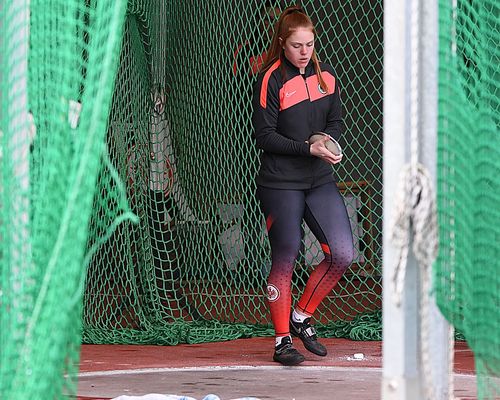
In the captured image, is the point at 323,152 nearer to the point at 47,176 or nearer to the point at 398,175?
the point at 47,176

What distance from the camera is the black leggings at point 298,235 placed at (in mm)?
6184

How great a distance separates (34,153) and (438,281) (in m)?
1.31

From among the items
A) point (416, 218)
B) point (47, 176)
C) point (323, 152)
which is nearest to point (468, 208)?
point (416, 218)

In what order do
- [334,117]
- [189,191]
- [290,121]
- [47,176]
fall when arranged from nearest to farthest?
Result: 1. [47,176]
2. [290,121]
3. [334,117]
4. [189,191]

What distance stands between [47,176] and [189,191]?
5.37 meters

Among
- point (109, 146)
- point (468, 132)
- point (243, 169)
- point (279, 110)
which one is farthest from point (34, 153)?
point (243, 169)

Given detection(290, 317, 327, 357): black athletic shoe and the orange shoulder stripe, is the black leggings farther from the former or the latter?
the orange shoulder stripe

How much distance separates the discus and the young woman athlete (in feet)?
0.11

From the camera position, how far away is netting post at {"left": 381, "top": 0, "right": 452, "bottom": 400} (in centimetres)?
256

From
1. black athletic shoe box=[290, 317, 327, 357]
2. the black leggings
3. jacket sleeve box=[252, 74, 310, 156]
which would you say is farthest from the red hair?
black athletic shoe box=[290, 317, 327, 357]

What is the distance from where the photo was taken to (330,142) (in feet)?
19.8

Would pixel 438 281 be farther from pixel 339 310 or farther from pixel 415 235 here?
pixel 339 310

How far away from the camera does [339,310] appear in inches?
338

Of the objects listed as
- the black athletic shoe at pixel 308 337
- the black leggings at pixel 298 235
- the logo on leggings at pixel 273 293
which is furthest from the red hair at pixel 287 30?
the black athletic shoe at pixel 308 337
